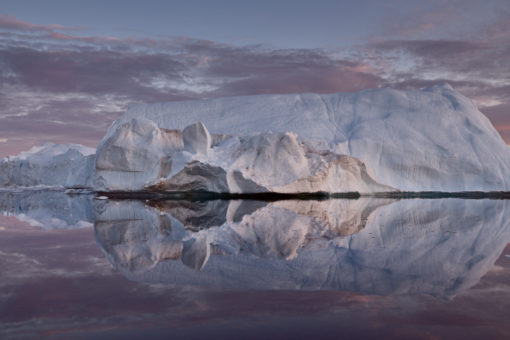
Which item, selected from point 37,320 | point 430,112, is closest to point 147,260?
point 37,320

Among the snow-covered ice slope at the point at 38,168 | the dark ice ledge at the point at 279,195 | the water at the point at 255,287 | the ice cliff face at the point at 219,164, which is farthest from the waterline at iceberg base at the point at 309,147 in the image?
the water at the point at 255,287

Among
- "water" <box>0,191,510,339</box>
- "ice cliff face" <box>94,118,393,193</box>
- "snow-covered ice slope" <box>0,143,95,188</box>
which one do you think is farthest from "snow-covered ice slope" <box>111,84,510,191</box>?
Answer: "snow-covered ice slope" <box>0,143,95,188</box>

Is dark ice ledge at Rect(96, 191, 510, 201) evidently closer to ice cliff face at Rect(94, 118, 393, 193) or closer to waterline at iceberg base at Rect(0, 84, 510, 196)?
waterline at iceberg base at Rect(0, 84, 510, 196)

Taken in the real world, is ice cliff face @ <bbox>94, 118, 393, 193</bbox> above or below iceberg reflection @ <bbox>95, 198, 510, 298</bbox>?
above

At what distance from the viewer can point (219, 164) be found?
1363cm

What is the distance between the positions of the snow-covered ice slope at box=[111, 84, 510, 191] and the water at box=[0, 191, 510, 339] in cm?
1244

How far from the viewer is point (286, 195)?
15766mm

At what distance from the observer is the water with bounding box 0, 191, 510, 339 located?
1.91 m

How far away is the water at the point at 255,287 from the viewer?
6.25 feet

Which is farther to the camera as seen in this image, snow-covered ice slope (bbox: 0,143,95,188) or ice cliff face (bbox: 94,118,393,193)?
snow-covered ice slope (bbox: 0,143,95,188)

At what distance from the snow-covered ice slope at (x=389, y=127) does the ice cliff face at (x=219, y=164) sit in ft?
3.52

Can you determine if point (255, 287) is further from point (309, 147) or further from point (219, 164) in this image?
point (309, 147)

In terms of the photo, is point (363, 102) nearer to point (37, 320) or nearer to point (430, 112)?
point (430, 112)

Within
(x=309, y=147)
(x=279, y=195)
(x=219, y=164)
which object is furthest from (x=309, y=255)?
(x=309, y=147)
